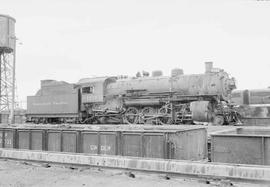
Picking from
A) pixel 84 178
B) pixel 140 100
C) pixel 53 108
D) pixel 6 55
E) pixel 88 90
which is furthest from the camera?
pixel 6 55

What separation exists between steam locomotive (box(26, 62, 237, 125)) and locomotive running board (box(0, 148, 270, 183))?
36.8ft

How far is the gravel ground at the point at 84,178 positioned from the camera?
20.8 feet

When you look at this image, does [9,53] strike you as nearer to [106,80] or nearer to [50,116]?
[50,116]

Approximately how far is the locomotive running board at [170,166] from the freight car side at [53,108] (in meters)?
14.8

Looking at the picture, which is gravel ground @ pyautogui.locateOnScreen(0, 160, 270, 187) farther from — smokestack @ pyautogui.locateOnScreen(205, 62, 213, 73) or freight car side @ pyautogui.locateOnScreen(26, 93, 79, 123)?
freight car side @ pyautogui.locateOnScreen(26, 93, 79, 123)

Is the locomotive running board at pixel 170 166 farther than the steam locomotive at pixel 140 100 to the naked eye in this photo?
No

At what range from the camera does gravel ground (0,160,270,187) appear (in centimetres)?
634

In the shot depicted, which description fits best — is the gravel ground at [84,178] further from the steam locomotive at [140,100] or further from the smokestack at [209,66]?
the smokestack at [209,66]

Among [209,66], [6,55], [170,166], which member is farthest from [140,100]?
[6,55]

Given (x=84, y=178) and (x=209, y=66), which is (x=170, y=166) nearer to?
(x=84, y=178)

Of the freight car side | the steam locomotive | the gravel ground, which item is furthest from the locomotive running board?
the freight car side

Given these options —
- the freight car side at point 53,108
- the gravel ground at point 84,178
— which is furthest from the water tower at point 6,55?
the gravel ground at point 84,178

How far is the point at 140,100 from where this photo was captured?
68.9ft

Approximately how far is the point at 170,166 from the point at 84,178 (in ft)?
6.24
